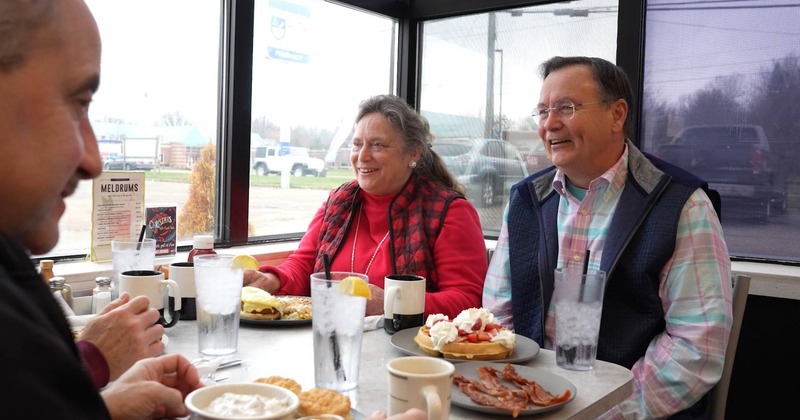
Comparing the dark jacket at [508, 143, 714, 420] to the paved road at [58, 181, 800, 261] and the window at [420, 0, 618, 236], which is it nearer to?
the paved road at [58, 181, 800, 261]

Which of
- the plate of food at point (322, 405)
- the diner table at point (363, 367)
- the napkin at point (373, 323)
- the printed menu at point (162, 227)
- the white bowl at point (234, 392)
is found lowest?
the diner table at point (363, 367)

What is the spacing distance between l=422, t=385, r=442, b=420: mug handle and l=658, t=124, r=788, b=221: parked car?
243cm

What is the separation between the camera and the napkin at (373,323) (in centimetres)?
165

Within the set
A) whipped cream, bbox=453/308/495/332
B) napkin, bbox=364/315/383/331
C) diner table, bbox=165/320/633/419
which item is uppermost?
whipped cream, bbox=453/308/495/332

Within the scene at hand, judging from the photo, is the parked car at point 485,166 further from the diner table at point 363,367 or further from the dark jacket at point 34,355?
the dark jacket at point 34,355

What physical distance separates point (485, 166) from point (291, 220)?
3.78 ft

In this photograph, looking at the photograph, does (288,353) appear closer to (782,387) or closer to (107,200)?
(107,200)

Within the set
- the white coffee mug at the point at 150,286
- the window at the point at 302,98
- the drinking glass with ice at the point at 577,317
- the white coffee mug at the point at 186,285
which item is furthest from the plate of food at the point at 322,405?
the window at the point at 302,98

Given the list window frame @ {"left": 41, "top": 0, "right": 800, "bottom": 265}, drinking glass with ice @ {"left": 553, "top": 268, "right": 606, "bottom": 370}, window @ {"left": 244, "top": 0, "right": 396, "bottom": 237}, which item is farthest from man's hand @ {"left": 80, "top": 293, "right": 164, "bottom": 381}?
window @ {"left": 244, "top": 0, "right": 396, "bottom": 237}

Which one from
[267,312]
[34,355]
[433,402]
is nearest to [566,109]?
[267,312]

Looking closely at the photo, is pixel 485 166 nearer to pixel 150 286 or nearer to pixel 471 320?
pixel 471 320

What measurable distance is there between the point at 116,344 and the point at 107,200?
1275 millimetres

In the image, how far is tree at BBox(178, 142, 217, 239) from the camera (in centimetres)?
292

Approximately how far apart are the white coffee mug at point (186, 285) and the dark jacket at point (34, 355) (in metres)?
1.14
